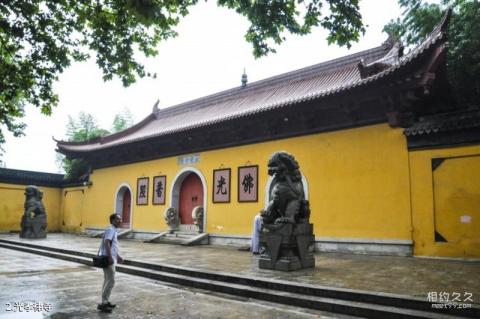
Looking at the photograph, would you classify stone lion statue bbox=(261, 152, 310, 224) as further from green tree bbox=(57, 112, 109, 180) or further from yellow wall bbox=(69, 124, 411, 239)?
green tree bbox=(57, 112, 109, 180)

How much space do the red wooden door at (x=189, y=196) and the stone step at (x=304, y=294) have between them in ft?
20.5

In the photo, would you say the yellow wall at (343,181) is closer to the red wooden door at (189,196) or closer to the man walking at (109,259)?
the red wooden door at (189,196)

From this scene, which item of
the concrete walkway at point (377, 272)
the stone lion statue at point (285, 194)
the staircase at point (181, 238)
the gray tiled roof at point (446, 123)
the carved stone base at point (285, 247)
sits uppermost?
the gray tiled roof at point (446, 123)

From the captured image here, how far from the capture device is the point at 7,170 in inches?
762

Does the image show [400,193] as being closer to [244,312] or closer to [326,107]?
[326,107]

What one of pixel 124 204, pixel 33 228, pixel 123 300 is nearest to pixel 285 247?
pixel 123 300

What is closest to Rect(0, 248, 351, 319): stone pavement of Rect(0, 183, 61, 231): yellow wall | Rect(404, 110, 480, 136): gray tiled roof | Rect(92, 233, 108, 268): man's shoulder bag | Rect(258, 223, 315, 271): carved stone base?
Rect(92, 233, 108, 268): man's shoulder bag

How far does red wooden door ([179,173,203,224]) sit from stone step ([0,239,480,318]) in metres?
6.24

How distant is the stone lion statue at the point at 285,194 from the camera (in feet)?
21.9

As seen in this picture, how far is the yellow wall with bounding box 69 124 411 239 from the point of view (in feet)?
28.4

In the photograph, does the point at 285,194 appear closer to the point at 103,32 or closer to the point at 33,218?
the point at 103,32

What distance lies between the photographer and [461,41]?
10.1 metres

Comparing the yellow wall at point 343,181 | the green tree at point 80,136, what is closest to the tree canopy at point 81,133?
the green tree at point 80,136

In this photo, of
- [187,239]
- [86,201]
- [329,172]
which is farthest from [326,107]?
[86,201]
